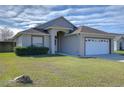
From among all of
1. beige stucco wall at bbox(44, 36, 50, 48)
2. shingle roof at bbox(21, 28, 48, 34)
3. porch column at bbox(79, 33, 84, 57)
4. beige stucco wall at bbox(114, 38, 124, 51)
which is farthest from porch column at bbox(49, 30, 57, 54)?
beige stucco wall at bbox(114, 38, 124, 51)

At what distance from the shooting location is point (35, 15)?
51.8 ft

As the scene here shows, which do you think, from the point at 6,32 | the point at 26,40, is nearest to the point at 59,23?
the point at 26,40

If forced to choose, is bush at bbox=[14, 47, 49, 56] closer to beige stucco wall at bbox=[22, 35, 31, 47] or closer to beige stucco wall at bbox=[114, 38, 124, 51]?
beige stucco wall at bbox=[22, 35, 31, 47]

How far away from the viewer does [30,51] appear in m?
17.4

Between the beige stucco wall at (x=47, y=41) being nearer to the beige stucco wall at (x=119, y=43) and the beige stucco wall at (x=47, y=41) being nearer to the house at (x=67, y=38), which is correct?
the house at (x=67, y=38)

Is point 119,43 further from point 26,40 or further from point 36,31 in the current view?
point 26,40

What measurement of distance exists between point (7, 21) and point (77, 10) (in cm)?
671

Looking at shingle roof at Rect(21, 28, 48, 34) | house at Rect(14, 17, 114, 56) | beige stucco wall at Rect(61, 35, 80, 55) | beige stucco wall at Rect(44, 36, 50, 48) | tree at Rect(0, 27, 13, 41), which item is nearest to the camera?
house at Rect(14, 17, 114, 56)

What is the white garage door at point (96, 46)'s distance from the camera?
18.0 m

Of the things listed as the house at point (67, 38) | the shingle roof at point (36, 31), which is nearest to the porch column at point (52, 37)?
the house at point (67, 38)

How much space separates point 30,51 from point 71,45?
Answer: 4.42 m

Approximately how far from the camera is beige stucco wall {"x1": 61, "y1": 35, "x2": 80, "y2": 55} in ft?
59.1

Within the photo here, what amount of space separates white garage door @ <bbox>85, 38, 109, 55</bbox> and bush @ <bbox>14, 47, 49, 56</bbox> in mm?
4182
